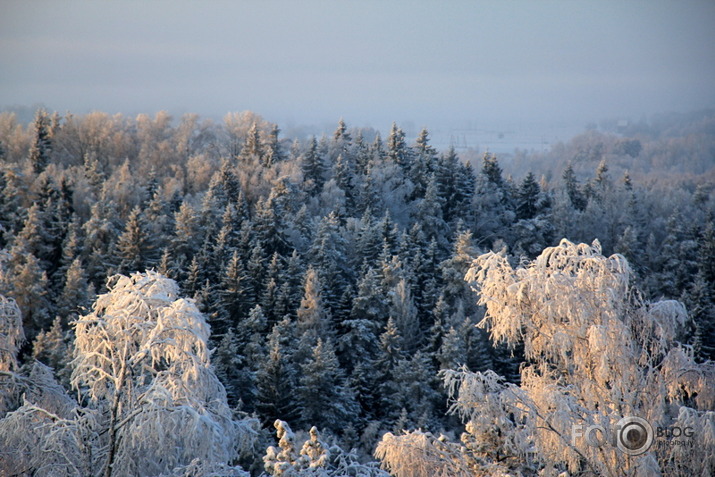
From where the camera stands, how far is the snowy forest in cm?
744

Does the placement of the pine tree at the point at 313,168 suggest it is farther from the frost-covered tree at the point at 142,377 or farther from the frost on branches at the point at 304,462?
the frost-covered tree at the point at 142,377

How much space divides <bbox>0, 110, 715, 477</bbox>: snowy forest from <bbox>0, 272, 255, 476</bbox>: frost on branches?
0.10 ft

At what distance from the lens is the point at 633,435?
746cm

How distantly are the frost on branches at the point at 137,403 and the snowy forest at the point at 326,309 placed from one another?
3cm

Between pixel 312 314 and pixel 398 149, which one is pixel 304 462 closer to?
pixel 312 314

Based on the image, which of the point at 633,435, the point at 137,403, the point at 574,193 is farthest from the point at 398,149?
the point at 137,403

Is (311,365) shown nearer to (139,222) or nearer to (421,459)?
(139,222)

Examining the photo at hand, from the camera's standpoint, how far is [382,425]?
32.3 meters

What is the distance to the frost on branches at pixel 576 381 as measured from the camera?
755cm

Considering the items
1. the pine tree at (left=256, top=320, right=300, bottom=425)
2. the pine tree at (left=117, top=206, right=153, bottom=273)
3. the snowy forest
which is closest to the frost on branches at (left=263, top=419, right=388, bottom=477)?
the snowy forest

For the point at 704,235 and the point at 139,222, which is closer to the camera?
the point at 139,222

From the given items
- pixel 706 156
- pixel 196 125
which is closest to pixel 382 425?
pixel 196 125

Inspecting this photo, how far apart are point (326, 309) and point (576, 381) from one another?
30.0 meters

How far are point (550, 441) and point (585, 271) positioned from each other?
2.17 m
